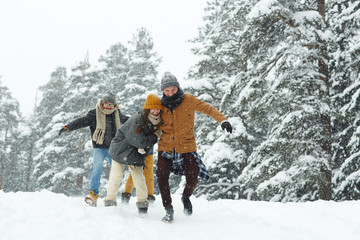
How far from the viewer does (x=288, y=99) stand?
7684 millimetres

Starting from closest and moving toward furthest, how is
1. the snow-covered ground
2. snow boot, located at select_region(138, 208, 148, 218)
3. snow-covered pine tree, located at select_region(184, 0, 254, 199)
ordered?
1. the snow-covered ground
2. snow boot, located at select_region(138, 208, 148, 218)
3. snow-covered pine tree, located at select_region(184, 0, 254, 199)

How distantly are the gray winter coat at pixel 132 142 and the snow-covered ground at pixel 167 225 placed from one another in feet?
2.52

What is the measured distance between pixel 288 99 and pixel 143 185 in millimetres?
4909

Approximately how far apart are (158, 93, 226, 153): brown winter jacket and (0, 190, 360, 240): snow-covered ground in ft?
3.47

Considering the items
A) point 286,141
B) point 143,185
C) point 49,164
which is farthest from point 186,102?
point 49,164

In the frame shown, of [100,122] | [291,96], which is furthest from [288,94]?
[100,122]

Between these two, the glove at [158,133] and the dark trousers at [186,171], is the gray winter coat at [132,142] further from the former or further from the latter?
the dark trousers at [186,171]

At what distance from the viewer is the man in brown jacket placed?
427cm

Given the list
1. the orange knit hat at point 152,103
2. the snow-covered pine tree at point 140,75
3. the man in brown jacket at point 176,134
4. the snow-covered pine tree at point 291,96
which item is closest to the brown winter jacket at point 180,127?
the man in brown jacket at point 176,134

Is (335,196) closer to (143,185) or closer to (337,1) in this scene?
(337,1)

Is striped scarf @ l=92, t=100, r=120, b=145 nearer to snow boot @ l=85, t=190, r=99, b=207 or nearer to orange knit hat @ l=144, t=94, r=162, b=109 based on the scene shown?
snow boot @ l=85, t=190, r=99, b=207

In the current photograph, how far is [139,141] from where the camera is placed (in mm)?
4344

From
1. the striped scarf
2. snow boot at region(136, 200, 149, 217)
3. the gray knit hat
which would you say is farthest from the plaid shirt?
the striped scarf

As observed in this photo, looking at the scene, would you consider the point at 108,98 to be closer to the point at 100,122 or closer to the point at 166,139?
the point at 100,122
